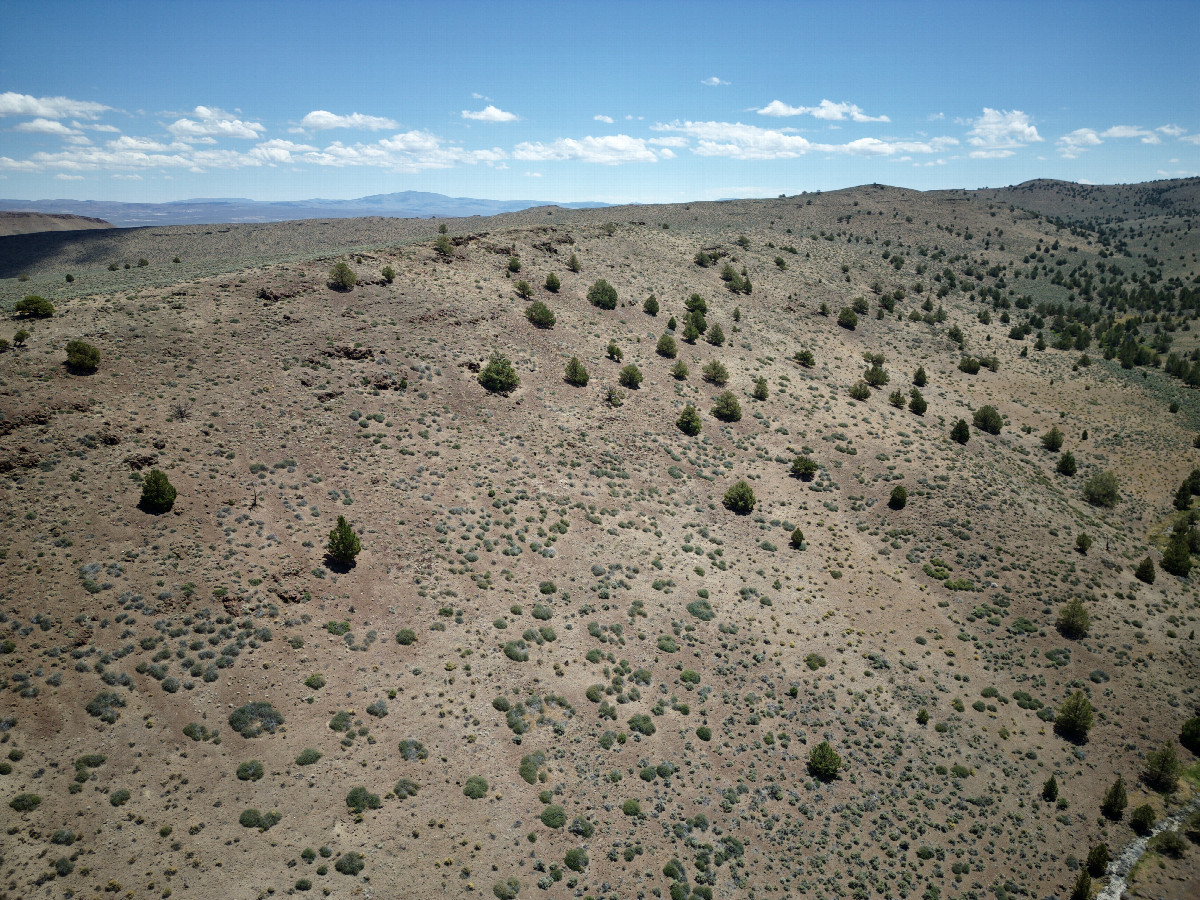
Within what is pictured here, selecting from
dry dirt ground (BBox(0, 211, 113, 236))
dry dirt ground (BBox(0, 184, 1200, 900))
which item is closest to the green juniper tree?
dry dirt ground (BBox(0, 184, 1200, 900))

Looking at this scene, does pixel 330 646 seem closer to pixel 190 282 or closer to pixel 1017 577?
pixel 190 282

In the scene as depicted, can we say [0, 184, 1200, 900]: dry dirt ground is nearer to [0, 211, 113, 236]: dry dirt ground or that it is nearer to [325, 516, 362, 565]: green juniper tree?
[325, 516, 362, 565]: green juniper tree

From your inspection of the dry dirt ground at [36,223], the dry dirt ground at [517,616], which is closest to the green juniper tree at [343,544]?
the dry dirt ground at [517,616]

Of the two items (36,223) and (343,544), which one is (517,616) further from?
(36,223)

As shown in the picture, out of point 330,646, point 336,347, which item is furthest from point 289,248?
point 330,646

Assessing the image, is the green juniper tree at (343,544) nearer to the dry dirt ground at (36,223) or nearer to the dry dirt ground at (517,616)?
the dry dirt ground at (517,616)

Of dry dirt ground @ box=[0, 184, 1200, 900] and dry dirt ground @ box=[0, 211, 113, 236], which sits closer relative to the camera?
dry dirt ground @ box=[0, 184, 1200, 900]

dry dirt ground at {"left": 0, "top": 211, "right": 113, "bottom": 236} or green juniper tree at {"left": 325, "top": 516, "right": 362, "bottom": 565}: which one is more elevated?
dry dirt ground at {"left": 0, "top": 211, "right": 113, "bottom": 236}

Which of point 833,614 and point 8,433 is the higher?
point 8,433
